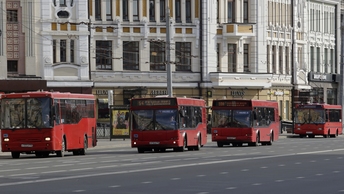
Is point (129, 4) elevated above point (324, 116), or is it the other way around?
point (129, 4)

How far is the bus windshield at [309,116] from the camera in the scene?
72500 mm

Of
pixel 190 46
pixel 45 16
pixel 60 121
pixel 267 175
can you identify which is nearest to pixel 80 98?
pixel 60 121

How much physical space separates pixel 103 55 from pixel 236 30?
405 inches

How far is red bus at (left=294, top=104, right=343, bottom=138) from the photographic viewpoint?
72250 mm

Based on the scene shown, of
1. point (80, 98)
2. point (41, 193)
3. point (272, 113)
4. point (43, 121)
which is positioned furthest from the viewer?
point (272, 113)

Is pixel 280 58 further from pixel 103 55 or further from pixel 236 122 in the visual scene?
pixel 236 122

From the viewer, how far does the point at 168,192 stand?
20281 mm

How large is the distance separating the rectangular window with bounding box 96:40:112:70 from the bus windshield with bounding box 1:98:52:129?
111ft

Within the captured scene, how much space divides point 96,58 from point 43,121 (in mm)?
33903

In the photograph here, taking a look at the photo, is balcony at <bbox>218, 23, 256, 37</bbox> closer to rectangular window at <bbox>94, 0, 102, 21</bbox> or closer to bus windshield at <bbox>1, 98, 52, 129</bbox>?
rectangular window at <bbox>94, 0, 102, 21</bbox>

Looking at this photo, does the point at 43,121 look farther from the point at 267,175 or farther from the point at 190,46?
the point at 190,46

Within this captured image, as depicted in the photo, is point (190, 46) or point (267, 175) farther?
point (190, 46)

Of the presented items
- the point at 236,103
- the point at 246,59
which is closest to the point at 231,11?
the point at 246,59

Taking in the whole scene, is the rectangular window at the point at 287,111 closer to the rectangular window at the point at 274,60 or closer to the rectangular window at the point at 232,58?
the rectangular window at the point at 274,60
